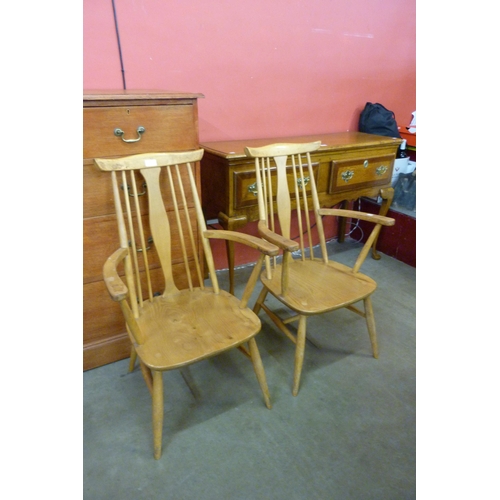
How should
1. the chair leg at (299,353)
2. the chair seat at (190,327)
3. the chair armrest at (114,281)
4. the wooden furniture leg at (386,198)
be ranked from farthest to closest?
the wooden furniture leg at (386,198) < the chair leg at (299,353) < the chair seat at (190,327) < the chair armrest at (114,281)

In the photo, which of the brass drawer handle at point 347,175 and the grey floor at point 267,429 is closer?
the grey floor at point 267,429

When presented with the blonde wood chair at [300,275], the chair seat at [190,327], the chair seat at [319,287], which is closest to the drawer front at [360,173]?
the blonde wood chair at [300,275]

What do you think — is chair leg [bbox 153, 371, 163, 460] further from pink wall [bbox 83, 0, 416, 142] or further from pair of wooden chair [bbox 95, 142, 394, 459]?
pink wall [bbox 83, 0, 416, 142]

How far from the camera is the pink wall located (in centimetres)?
184

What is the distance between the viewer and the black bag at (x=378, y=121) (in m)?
2.68

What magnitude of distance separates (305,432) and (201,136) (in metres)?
1.67

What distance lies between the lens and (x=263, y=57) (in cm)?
225

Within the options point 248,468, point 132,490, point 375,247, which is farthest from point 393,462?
point 375,247

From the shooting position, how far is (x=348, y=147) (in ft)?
7.09

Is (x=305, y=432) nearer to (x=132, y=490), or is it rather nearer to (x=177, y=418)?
(x=177, y=418)

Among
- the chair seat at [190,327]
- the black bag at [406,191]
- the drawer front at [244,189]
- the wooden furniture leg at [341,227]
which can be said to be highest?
the drawer front at [244,189]

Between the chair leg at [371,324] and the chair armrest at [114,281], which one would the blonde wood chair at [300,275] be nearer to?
the chair leg at [371,324]

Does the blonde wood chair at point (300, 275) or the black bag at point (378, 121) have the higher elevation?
the black bag at point (378, 121)

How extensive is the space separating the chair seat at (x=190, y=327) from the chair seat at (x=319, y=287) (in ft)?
0.68
